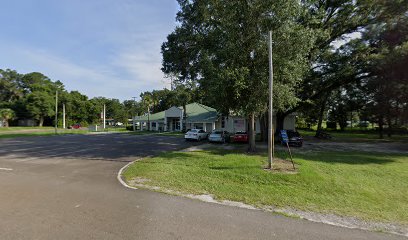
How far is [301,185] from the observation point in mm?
8516

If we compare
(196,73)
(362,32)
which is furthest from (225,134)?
(362,32)

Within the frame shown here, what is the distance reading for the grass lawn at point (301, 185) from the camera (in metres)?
6.66

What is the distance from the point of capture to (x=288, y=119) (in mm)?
37906

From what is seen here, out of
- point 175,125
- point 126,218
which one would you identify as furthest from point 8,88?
point 126,218

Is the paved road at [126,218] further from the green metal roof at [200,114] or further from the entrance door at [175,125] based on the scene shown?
the entrance door at [175,125]

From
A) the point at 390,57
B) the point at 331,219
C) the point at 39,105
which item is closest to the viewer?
the point at 331,219

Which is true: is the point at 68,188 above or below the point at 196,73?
below

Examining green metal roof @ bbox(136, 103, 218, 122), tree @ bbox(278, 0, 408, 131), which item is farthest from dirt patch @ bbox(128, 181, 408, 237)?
green metal roof @ bbox(136, 103, 218, 122)

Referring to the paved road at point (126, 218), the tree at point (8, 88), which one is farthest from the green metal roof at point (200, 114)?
the tree at point (8, 88)

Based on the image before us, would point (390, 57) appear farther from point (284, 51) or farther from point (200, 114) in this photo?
point (200, 114)

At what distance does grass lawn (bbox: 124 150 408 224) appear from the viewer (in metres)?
6.66

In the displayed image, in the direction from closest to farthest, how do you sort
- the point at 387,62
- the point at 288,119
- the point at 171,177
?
the point at 171,177, the point at 387,62, the point at 288,119

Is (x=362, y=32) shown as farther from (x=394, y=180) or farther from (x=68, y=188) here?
(x=68, y=188)

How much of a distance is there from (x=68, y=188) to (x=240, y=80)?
9642mm
